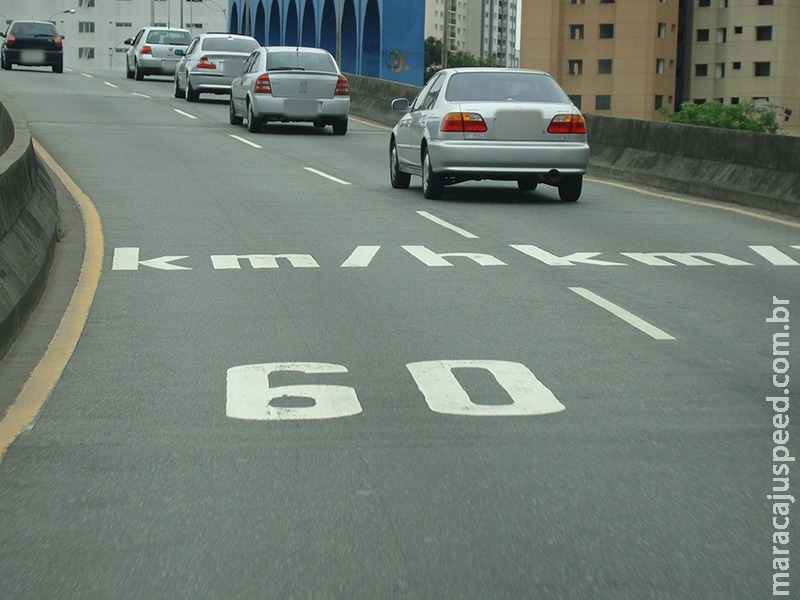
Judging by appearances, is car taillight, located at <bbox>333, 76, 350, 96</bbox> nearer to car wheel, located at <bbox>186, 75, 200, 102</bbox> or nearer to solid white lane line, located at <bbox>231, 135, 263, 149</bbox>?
solid white lane line, located at <bbox>231, 135, 263, 149</bbox>

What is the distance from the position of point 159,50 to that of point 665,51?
61791 millimetres

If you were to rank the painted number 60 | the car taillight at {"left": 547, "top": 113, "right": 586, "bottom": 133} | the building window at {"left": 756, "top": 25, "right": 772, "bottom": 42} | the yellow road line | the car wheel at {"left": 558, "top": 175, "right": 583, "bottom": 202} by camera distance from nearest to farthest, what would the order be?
the yellow road line
the painted number 60
the car taillight at {"left": 547, "top": 113, "right": 586, "bottom": 133}
the car wheel at {"left": 558, "top": 175, "right": 583, "bottom": 202}
the building window at {"left": 756, "top": 25, "right": 772, "bottom": 42}

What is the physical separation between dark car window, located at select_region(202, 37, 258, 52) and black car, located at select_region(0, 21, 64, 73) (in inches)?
584

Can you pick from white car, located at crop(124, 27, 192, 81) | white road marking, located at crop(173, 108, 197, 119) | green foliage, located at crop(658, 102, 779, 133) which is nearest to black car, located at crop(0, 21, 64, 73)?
white car, located at crop(124, 27, 192, 81)

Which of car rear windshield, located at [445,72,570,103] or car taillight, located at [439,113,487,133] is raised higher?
car rear windshield, located at [445,72,570,103]

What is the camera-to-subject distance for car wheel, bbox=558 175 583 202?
18062mm

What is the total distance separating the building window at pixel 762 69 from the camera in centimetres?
10619

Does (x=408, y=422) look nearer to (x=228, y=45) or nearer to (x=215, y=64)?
(x=215, y=64)

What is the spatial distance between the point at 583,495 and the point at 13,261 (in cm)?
539

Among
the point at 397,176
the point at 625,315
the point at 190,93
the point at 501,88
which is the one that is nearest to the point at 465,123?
the point at 501,88

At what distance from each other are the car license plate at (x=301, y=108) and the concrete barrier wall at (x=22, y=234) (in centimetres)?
1512

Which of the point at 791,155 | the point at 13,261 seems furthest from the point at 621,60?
the point at 13,261

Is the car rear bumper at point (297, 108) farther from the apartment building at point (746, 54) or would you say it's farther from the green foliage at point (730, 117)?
the apartment building at point (746, 54)

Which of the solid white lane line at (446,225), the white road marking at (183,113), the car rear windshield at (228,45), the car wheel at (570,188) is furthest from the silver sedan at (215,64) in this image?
the solid white lane line at (446,225)
